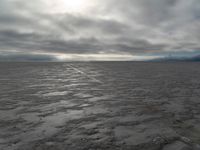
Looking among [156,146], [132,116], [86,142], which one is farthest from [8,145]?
[132,116]

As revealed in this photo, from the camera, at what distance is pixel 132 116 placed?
276 inches

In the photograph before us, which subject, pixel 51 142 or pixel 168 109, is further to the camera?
pixel 168 109

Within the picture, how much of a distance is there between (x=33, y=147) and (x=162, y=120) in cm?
522

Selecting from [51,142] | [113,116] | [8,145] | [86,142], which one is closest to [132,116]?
[113,116]

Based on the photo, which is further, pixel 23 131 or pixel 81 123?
pixel 81 123

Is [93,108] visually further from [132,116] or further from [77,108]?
[132,116]

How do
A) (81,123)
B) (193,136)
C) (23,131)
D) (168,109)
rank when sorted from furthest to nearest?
(168,109) → (81,123) → (23,131) → (193,136)

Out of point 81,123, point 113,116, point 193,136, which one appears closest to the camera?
point 193,136

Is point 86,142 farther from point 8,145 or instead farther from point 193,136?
point 193,136

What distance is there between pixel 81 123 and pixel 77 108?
79.9 inches

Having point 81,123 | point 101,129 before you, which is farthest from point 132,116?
point 81,123

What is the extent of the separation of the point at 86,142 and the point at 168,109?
5410 millimetres

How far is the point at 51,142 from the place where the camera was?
186 inches

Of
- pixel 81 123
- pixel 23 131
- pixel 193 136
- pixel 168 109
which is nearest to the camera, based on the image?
pixel 193 136
